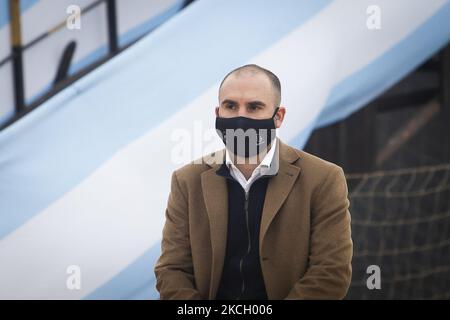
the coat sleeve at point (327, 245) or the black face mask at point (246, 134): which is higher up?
the black face mask at point (246, 134)

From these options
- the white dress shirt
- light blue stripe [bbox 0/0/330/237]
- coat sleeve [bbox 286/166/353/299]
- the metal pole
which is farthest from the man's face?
the metal pole

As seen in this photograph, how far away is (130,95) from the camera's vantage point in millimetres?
2908

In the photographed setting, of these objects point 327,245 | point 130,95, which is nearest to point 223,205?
point 327,245

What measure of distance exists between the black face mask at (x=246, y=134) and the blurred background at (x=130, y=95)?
1.00 feet

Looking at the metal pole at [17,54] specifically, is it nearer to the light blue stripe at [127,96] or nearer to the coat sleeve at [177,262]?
the light blue stripe at [127,96]

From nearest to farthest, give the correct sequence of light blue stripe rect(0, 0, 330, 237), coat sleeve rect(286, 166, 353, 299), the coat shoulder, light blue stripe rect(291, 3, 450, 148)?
coat sleeve rect(286, 166, 353, 299)
the coat shoulder
light blue stripe rect(0, 0, 330, 237)
light blue stripe rect(291, 3, 450, 148)

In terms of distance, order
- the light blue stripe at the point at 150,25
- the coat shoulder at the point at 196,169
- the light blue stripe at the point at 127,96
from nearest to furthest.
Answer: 1. the coat shoulder at the point at 196,169
2. the light blue stripe at the point at 127,96
3. the light blue stripe at the point at 150,25

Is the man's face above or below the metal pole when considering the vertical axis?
below

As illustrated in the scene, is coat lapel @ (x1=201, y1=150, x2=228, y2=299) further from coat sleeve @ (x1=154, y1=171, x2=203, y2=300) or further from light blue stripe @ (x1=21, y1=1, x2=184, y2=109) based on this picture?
light blue stripe @ (x1=21, y1=1, x2=184, y2=109)

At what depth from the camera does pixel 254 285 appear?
2.35 meters

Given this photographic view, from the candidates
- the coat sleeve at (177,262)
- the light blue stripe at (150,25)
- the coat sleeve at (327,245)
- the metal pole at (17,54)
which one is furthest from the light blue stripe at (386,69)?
the metal pole at (17,54)

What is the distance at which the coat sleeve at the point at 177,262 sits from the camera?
2.34 metres

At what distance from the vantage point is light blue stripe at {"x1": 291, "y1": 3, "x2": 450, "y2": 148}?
10.2ft
